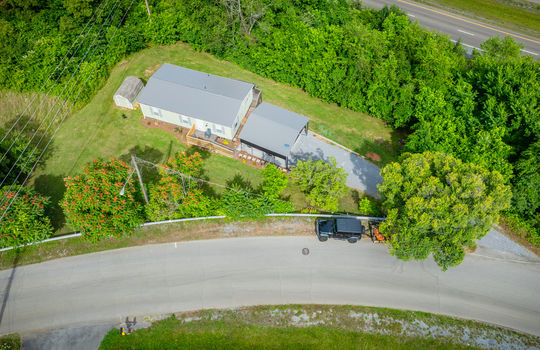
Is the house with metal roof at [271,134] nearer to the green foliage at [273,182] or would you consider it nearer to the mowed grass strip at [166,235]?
the green foliage at [273,182]

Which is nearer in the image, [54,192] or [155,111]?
[54,192]

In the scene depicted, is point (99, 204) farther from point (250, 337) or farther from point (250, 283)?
point (250, 337)

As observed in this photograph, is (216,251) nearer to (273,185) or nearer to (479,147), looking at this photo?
(273,185)

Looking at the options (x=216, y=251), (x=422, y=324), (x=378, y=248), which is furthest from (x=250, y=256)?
(x=422, y=324)

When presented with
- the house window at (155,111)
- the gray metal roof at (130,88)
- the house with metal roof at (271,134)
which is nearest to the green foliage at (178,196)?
the house with metal roof at (271,134)

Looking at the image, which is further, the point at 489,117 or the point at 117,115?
the point at 117,115

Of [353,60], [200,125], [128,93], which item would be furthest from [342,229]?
Result: [128,93]
